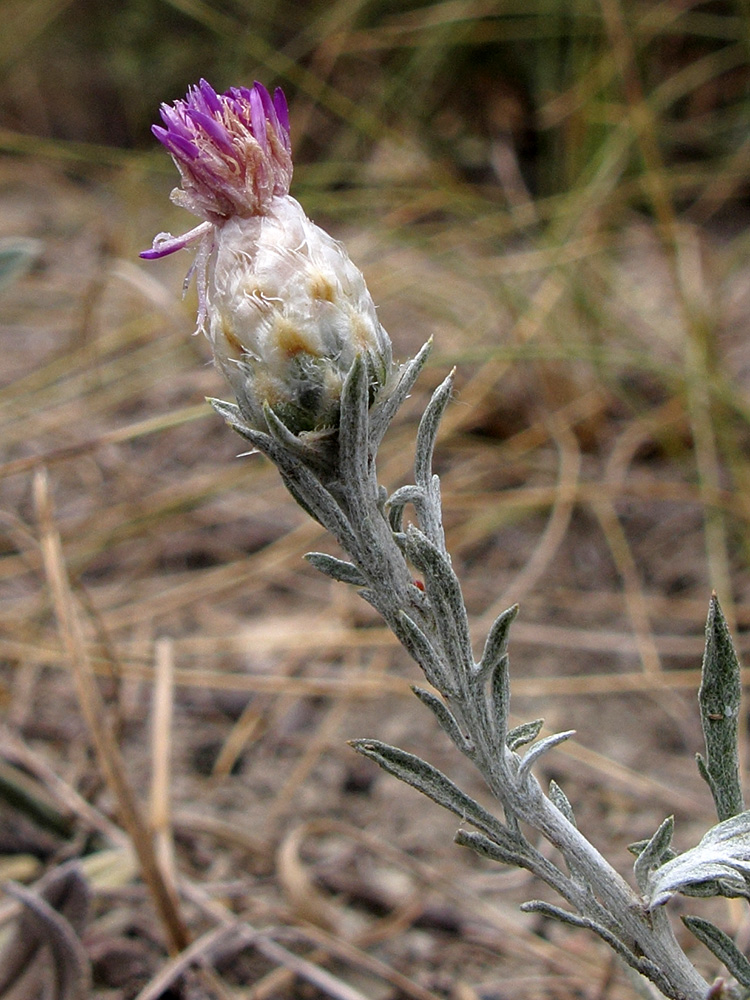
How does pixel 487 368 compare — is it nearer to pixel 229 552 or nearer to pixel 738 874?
pixel 229 552

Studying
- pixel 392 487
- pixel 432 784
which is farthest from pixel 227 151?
pixel 392 487

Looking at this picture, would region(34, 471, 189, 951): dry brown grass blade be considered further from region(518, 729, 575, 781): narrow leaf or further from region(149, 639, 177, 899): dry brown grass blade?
region(518, 729, 575, 781): narrow leaf

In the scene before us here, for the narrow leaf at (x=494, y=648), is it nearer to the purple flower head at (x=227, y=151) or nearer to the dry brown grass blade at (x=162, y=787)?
the purple flower head at (x=227, y=151)

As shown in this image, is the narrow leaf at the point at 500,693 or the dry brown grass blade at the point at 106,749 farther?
the dry brown grass blade at the point at 106,749

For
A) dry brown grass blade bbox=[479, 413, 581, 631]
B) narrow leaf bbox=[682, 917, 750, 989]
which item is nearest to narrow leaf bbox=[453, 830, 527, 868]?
narrow leaf bbox=[682, 917, 750, 989]

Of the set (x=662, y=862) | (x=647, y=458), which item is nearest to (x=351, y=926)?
(x=662, y=862)

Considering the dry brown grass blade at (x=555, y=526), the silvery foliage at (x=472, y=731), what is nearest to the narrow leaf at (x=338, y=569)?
the silvery foliage at (x=472, y=731)

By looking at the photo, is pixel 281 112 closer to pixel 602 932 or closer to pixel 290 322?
pixel 290 322
